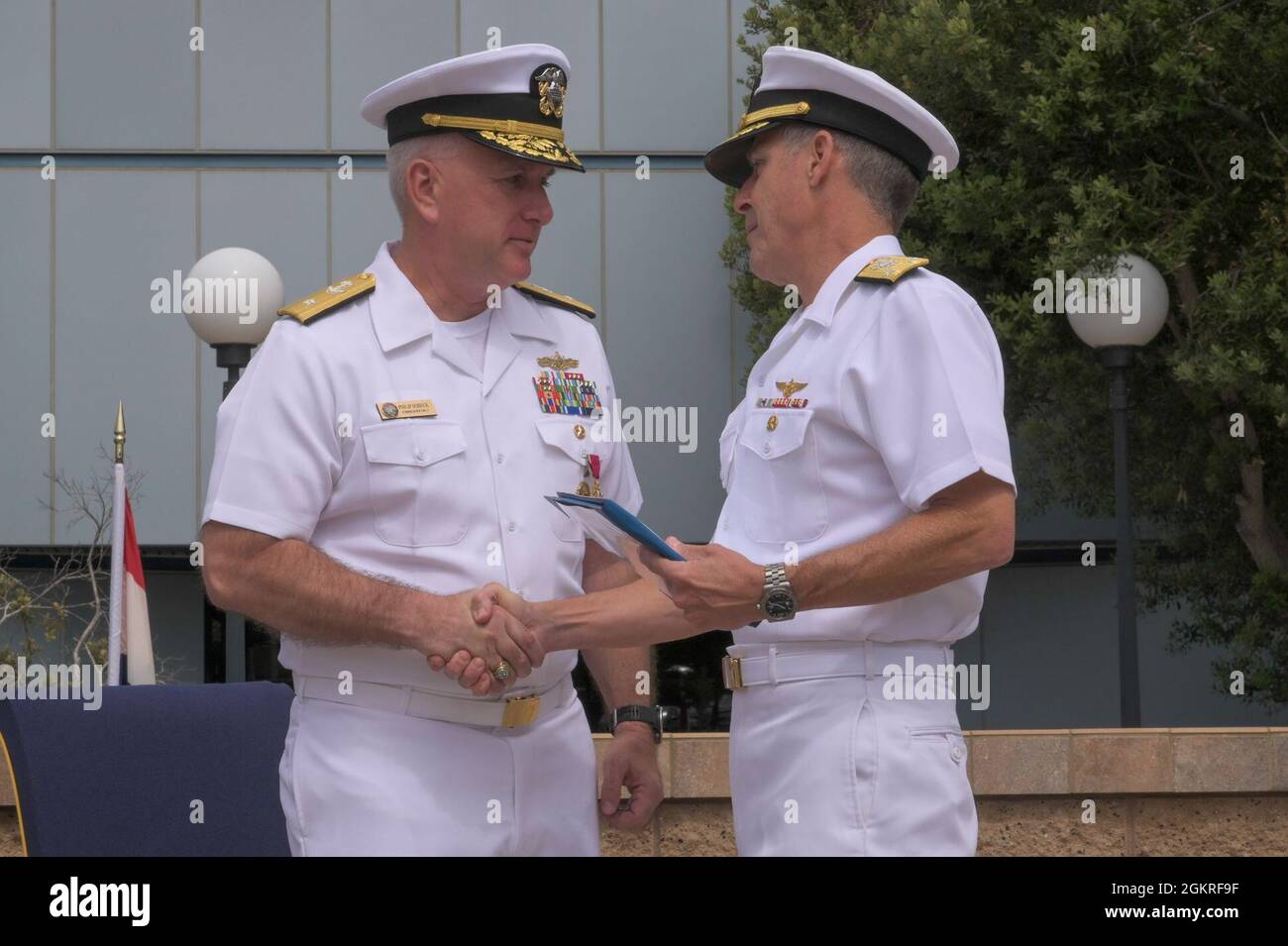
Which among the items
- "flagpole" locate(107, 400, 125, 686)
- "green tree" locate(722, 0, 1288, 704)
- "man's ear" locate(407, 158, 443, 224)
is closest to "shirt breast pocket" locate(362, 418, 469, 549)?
"man's ear" locate(407, 158, 443, 224)

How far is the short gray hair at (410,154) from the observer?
344cm

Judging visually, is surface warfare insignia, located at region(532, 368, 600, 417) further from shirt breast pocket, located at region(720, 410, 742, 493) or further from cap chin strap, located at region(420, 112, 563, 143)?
cap chin strap, located at region(420, 112, 563, 143)

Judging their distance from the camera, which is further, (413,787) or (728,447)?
(728,447)

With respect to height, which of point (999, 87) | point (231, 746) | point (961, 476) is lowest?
point (231, 746)

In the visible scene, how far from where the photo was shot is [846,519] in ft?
9.67

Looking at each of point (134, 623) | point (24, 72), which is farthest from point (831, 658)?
point (24, 72)

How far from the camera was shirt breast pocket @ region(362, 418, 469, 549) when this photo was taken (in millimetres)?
3193

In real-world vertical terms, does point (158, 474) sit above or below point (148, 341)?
below

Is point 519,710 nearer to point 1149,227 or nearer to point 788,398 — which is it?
point 788,398

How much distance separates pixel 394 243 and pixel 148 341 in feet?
38.3

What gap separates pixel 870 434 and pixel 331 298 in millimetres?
1150
